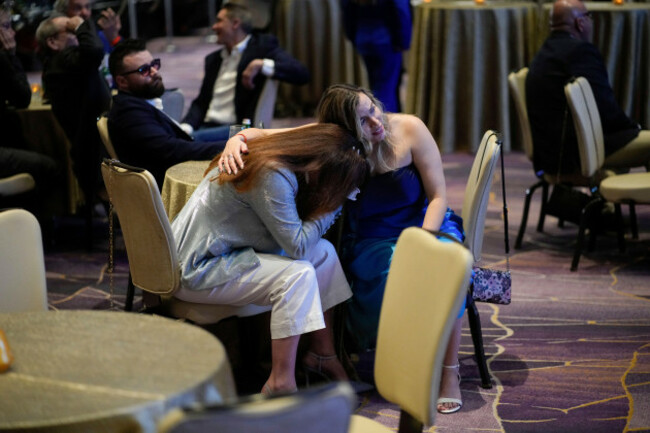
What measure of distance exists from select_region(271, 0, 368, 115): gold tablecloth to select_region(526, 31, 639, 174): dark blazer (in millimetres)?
3110

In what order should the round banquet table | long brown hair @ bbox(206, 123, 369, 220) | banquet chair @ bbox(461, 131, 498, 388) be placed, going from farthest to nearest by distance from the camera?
1. banquet chair @ bbox(461, 131, 498, 388)
2. long brown hair @ bbox(206, 123, 369, 220)
3. the round banquet table

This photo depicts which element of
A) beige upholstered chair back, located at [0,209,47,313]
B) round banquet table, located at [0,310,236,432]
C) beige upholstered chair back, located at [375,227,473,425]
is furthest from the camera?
beige upholstered chair back, located at [0,209,47,313]

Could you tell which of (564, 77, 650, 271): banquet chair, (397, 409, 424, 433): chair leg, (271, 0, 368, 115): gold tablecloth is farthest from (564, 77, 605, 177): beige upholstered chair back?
(271, 0, 368, 115): gold tablecloth

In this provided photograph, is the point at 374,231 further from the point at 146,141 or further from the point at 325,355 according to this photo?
the point at 146,141

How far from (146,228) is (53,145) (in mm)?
2382

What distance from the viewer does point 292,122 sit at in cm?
792

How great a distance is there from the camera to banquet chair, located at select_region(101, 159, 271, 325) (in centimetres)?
300

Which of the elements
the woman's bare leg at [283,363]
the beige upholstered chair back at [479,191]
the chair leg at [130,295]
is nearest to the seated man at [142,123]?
the chair leg at [130,295]

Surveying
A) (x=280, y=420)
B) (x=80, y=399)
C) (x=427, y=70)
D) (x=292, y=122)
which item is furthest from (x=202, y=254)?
(x=292, y=122)

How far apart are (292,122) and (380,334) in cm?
573

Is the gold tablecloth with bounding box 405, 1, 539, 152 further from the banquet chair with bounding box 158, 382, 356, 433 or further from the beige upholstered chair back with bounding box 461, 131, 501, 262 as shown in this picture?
the banquet chair with bounding box 158, 382, 356, 433

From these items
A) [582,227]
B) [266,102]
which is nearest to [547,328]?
[582,227]

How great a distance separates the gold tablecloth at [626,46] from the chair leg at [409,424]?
15.7 feet

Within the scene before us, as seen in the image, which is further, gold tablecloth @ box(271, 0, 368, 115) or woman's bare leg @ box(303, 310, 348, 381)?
gold tablecloth @ box(271, 0, 368, 115)
